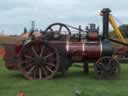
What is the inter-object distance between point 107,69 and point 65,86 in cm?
221

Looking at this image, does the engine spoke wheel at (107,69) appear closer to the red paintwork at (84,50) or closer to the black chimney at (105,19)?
the red paintwork at (84,50)

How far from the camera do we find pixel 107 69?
14531mm

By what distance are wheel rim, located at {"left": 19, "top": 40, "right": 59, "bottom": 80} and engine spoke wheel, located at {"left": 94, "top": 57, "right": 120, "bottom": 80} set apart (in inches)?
50.6

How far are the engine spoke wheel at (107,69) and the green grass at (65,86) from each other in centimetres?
25

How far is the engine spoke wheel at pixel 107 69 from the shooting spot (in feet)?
47.6

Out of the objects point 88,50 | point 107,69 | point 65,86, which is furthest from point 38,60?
point 107,69

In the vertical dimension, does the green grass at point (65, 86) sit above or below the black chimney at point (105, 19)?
below

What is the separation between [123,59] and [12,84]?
21.5ft

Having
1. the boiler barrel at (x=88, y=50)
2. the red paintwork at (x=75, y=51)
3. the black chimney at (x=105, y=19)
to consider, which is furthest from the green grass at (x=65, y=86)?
the black chimney at (x=105, y=19)

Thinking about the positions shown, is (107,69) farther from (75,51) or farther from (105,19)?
(105,19)

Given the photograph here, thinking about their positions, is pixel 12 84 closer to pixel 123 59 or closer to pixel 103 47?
pixel 103 47

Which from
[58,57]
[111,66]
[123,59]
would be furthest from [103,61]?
[123,59]

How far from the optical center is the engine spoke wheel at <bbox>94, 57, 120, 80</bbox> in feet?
47.6

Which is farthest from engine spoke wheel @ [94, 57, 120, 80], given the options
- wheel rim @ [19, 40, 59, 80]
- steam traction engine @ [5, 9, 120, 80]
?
wheel rim @ [19, 40, 59, 80]
